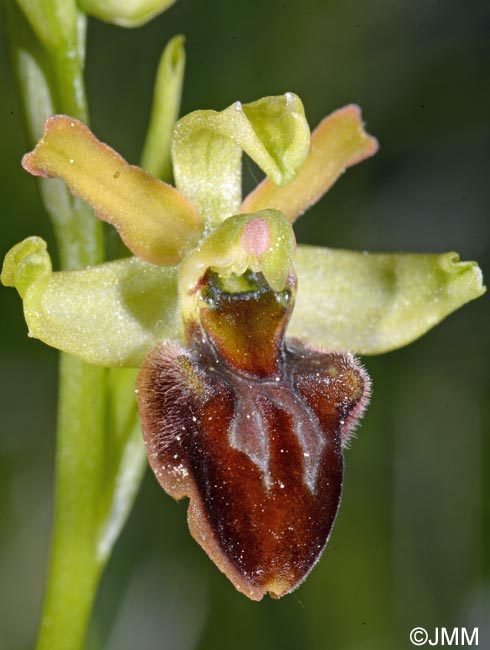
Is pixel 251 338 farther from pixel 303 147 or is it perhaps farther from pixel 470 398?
pixel 470 398

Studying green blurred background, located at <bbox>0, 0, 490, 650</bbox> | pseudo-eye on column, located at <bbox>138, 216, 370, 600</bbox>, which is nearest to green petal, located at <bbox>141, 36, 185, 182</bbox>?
pseudo-eye on column, located at <bbox>138, 216, 370, 600</bbox>

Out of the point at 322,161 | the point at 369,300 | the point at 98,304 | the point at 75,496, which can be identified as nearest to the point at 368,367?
the point at 369,300

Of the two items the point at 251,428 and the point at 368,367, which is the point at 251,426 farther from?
the point at 368,367

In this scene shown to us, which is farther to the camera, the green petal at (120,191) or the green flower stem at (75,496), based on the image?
the green flower stem at (75,496)

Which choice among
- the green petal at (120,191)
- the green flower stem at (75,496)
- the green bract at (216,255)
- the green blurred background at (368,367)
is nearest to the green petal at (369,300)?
the green bract at (216,255)

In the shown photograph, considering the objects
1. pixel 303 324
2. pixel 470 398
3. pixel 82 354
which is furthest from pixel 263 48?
pixel 82 354

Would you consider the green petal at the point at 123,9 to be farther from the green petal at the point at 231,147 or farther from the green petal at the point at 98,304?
the green petal at the point at 98,304
